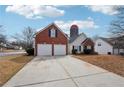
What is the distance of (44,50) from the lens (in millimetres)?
32656

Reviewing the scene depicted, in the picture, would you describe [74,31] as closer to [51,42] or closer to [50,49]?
[51,42]

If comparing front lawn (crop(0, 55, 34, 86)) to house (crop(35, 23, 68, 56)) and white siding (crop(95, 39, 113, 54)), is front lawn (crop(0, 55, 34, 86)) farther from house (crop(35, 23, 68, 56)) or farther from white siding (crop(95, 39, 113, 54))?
white siding (crop(95, 39, 113, 54))

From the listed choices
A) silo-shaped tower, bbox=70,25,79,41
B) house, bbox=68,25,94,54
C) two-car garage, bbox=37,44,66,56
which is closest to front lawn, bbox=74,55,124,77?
two-car garage, bbox=37,44,66,56

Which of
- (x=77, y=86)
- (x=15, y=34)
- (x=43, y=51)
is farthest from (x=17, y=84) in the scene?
(x=15, y=34)

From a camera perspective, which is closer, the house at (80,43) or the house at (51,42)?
the house at (51,42)

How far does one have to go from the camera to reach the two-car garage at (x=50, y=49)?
32375 millimetres

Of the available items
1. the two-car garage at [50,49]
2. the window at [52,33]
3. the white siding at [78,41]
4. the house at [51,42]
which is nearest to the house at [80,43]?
the white siding at [78,41]

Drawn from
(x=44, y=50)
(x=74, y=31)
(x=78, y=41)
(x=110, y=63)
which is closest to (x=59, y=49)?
(x=44, y=50)

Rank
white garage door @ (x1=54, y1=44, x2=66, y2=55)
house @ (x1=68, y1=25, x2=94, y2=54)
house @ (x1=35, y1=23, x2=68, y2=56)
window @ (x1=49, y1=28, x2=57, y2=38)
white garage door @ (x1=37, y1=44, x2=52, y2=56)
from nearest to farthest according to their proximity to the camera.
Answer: white garage door @ (x1=37, y1=44, x2=52, y2=56) → house @ (x1=35, y1=23, x2=68, y2=56) → white garage door @ (x1=54, y1=44, x2=66, y2=55) → window @ (x1=49, y1=28, x2=57, y2=38) → house @ (x1=68, y1=25, x2=94, y2=54)

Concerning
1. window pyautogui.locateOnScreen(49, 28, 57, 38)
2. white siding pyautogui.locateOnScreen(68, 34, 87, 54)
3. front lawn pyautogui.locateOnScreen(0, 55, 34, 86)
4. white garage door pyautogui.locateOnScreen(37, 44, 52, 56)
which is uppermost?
window pyautogui.locateOnScreen(49, 28, 57, 38)

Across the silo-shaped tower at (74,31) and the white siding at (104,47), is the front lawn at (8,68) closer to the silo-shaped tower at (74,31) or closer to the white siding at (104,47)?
the silo-shaped tower at (74,31)

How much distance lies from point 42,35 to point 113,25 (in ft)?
33.9

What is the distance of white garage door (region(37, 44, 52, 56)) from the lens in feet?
106

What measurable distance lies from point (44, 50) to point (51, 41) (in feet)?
5.56
